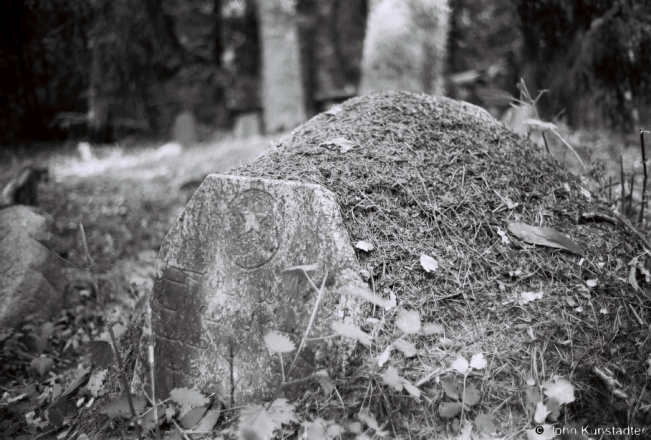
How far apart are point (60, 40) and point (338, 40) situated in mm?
9249

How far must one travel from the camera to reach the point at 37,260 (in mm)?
3109

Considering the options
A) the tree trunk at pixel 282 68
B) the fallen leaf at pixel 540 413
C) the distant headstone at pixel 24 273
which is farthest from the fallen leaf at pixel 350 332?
the tree trunk at pixel 282 68

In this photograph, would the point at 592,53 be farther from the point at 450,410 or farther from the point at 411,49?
the point at 450,410

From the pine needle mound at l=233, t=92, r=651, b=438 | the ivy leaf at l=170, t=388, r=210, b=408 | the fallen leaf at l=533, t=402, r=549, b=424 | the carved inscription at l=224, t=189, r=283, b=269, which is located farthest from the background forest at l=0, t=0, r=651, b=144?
the ivy leaf at l=170, t=388, r=210, b=408

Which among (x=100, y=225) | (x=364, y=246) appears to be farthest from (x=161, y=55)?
(x=364, y=246)

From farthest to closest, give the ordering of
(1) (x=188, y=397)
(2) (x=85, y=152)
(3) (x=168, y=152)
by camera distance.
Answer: (2) (x=85, y=152) < (3) (x=168, y=152) < (1) (x=188, y=397)

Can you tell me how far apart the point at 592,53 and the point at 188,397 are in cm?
422

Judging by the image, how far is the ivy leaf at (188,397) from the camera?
6.48 feet

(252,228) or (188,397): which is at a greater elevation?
(252,228)

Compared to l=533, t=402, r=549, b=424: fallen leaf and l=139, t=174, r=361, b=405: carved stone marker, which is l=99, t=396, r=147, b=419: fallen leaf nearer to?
l=139, t=174, r=361, b=405: carved stone marker

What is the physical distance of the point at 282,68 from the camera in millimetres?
8180

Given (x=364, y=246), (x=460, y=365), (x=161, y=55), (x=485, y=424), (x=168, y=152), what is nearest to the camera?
(x=485, y=424)

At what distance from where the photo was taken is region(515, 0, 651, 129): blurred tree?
3.68 m

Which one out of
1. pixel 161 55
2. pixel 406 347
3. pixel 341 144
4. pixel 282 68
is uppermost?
pixel 161 55
